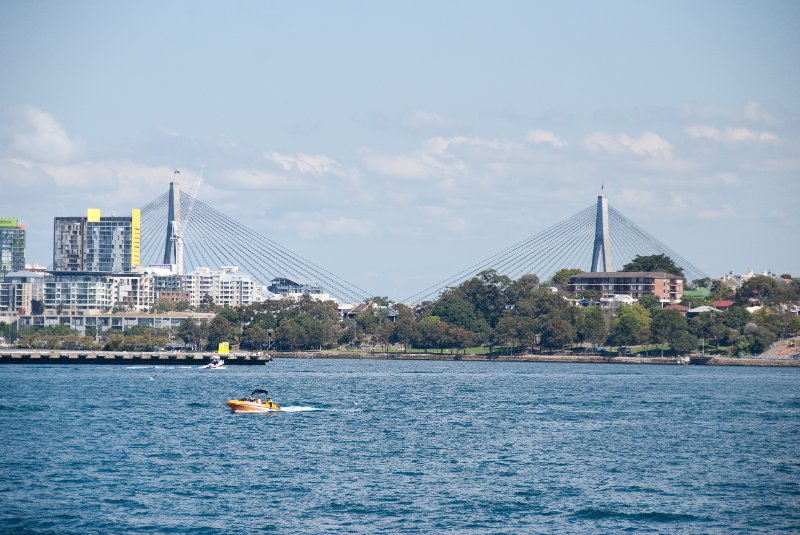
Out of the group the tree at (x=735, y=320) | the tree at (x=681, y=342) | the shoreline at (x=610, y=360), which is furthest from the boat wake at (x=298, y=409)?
the tree at (x=735, y=320)

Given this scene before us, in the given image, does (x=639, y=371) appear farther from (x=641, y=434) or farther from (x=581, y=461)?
(x=581, y=461)

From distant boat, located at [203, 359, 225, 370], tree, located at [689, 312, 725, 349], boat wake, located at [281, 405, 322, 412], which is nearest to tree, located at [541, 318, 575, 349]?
tree, located at [689, 312, 725, 349]

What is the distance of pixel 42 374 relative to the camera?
125m

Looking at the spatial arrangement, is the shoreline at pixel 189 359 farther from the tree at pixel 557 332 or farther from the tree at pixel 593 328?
the tree at pixel 593 328

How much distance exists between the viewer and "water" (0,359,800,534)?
1590 inches

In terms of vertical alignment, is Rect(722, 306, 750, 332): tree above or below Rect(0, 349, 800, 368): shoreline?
above

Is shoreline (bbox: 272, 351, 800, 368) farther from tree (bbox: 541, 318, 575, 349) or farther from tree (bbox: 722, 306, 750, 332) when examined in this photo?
tree (bbox: 722, 306, 750, 332)

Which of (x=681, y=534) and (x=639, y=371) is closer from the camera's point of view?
(x=681, y=534)

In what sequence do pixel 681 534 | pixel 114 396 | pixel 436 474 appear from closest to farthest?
pixel 681 534, pixel 436 474, pixel 114 396

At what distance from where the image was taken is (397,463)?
173 ft

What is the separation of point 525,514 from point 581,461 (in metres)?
13.2

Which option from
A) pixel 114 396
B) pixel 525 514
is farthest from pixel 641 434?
pixel 114 396

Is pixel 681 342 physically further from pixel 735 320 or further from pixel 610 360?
pixel 735 320

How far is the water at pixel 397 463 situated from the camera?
4038cm
